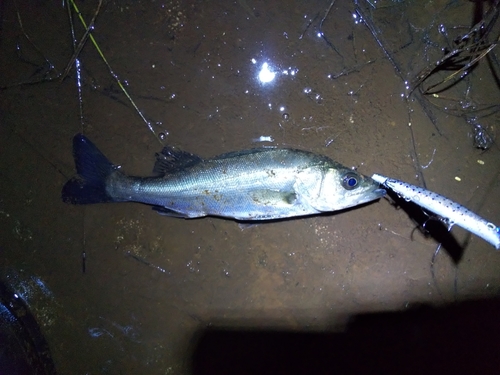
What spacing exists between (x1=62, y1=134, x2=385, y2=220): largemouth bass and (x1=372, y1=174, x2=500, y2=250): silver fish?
203mm

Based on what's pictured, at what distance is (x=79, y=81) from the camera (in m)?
3.67

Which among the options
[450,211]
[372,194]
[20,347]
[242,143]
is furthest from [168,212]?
[450,211]

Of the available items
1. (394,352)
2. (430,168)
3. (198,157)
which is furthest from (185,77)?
(394,352)

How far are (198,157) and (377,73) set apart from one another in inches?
86.1

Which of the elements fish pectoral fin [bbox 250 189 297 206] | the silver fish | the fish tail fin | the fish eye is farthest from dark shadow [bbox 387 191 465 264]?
the fish tail fin

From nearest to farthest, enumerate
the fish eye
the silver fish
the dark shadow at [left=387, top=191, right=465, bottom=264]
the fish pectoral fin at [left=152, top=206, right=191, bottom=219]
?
the silver fish → the fish eye → the fish pectoral fin at [left=152, top=206, right=191, bottom=219] → the dark shadow at [left=387, top=191, right=465, bottom=264]

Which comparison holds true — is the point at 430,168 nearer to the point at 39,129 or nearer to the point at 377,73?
the point at 377,73

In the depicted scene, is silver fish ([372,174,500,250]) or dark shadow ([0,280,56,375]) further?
dark shadow ([0,280,56,375])

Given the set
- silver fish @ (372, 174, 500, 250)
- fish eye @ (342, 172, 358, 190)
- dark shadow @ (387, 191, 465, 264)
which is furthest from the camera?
dark shadow @ (387, 191, 465, 264)

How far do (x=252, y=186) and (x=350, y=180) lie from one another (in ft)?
3.21

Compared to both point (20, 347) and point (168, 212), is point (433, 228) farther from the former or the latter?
point (20, 347)

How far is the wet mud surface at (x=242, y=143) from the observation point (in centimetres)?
365

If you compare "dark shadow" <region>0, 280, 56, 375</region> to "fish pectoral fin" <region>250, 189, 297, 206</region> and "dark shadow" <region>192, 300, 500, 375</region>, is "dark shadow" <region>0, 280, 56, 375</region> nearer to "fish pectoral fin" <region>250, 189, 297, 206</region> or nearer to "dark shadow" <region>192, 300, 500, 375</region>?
"dark shadow" <region>192, 300, 500, 375</region>

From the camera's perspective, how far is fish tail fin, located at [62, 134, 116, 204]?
3518 mm
